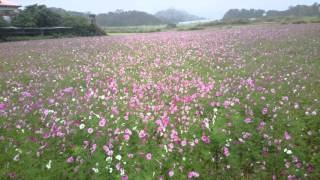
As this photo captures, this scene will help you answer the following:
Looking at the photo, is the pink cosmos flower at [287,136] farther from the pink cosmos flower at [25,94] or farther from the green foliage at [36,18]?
the green foliage at [36,18]

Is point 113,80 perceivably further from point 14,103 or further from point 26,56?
point 26,56

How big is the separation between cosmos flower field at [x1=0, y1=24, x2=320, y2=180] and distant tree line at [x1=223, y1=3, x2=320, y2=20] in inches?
3449

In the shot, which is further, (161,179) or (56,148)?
(56,148)

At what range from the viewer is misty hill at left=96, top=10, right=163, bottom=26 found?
332 ft

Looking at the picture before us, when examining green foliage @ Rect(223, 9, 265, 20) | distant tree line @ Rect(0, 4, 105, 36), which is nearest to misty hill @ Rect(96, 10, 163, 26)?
green foliage @ Rect(223, 9, 265, 20)

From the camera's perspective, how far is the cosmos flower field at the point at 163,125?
4.81 metres

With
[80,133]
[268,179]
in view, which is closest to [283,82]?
[268,179]

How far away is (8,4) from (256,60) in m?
50.9

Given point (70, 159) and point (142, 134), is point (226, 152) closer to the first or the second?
point (142, 134)

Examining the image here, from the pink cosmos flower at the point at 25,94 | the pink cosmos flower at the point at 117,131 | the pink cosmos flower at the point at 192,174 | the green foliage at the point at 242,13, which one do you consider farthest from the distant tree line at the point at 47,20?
the green foliage at the point at 242,13

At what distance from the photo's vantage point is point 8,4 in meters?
49.6

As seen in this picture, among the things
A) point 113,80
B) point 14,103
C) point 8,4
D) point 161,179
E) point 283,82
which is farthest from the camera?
point 8,4

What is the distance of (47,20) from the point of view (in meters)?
34.4

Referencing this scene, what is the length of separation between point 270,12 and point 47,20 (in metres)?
97.4
